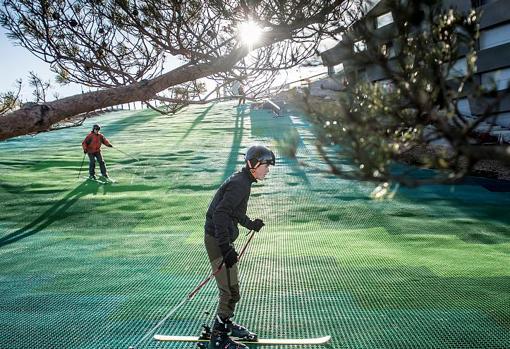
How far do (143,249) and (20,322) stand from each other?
2707 mm

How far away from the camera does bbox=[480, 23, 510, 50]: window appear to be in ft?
45.5

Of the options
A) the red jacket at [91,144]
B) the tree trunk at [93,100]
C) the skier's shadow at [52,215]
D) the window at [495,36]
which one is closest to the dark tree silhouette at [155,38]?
the tree trunk at [93,100]

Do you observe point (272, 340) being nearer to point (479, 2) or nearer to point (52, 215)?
point (52, 215)

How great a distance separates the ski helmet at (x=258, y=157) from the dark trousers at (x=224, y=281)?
2.53 ft

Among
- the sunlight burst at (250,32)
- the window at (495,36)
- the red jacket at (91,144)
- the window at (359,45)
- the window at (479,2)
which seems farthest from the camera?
the window at (479,2)

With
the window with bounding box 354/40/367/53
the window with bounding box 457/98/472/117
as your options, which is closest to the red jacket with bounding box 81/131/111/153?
the window with bounding box 354/40/367/53

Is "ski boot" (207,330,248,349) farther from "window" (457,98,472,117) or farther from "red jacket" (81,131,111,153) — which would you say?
"window" (457,98,472,117)

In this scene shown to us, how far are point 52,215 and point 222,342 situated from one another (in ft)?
22.6

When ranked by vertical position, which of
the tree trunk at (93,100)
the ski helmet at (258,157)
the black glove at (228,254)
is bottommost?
the black glove at (228,254)

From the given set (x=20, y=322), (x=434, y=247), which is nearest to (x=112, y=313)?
(x=20, y=322)

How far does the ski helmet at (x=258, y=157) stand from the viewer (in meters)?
3.91

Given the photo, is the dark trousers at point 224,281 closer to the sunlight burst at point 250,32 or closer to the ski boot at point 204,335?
the ski boot at point 204,335

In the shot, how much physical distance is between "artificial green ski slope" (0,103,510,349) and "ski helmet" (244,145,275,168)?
34 centimetres

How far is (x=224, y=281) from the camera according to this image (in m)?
3.91
